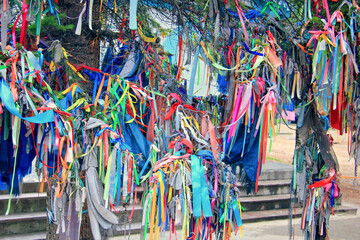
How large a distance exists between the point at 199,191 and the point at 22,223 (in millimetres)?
3098

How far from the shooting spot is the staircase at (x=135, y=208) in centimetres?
491

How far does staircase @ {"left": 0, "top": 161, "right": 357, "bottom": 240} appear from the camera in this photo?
4906mm

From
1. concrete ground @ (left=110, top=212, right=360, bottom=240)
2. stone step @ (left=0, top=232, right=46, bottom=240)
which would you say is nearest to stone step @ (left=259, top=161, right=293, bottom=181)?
concrete ground @ (left=110, top=212, right=360, bottom=240)

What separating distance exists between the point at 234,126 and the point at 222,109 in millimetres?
651

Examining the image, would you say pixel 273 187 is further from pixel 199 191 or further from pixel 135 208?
pixel 199 191

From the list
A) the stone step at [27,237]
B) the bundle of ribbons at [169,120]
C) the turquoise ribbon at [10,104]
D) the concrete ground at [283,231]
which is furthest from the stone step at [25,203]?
the turquoise ribbon at [10,104]

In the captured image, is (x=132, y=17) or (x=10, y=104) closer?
(x=10, y=104)

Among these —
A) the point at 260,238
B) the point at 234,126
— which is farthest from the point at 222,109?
the point at 260,238

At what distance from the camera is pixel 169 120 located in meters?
3.13

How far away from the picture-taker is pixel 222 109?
3.81 meters

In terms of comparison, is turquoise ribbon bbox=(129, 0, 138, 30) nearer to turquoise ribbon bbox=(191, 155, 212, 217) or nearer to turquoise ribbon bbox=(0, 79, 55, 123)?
turquoise ribbon bbox=(0, 79, 55, 123)

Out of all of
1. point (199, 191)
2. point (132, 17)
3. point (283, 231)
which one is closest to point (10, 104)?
point (132, 17)

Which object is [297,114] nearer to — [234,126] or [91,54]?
[234,126]

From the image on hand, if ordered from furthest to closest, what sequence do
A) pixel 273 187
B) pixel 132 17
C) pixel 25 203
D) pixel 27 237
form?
pixel 273 187 < pixel 25 203 < pixel 27 237 < pixel 132 17
